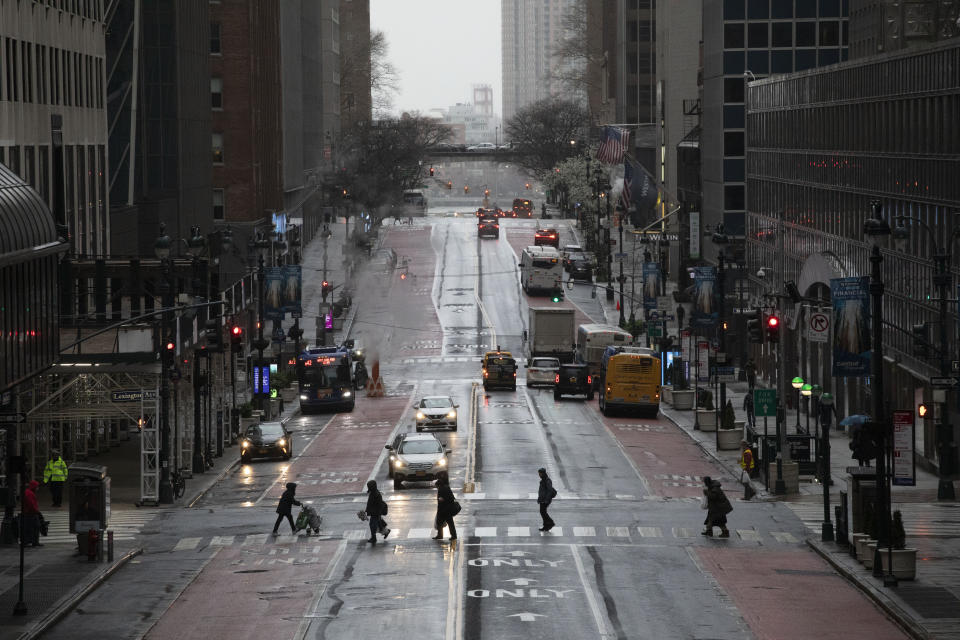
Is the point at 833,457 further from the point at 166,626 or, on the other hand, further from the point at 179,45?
the point at 179,45

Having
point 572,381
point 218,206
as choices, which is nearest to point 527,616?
point 572,381

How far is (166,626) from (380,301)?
88531mm

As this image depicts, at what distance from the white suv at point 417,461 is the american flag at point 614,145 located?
210ft

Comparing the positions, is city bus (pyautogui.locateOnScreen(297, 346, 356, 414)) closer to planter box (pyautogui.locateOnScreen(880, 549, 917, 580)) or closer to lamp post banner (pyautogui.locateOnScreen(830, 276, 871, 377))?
lamp post banner (pyautogui.locateOnScreen(830, 276, 871, 377))

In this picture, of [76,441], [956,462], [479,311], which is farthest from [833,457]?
[479,311]

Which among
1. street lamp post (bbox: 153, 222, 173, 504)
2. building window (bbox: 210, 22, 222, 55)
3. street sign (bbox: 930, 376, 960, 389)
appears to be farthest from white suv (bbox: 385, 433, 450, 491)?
building window (bbox: 210, 22, 222, 55)

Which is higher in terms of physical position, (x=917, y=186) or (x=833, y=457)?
(x=917, y=186)

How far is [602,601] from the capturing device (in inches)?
1214

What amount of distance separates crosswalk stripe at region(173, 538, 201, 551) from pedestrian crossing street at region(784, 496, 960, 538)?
49.9ft

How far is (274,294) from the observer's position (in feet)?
263

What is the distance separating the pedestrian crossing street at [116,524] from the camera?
133 feet

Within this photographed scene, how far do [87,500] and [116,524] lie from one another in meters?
6.27

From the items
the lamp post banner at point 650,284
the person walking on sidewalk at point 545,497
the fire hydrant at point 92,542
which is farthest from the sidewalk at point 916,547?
the lamp post banner at point 650,284

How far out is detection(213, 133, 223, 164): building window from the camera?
390ft
